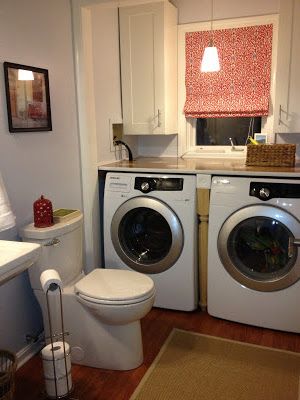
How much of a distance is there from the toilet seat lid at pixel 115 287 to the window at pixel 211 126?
1.57 meters

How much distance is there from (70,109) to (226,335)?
1.72 m

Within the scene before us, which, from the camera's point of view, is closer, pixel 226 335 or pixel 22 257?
pixel 22 257

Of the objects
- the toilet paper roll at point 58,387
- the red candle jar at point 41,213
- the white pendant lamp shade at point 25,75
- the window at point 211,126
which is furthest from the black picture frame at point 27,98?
the window at point 211,126

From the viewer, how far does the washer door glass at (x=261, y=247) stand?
2.21m

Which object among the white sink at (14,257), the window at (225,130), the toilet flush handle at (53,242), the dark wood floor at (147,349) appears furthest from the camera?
the window at (225,130)

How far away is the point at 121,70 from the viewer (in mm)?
2998

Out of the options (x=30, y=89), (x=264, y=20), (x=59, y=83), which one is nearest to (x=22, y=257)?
(x=30, y=89)

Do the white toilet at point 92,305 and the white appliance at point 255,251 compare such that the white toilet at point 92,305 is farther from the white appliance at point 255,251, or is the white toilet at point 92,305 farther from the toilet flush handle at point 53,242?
the white appliance at point 255,251

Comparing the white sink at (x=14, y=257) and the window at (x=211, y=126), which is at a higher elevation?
the window at (x=211, y=126)

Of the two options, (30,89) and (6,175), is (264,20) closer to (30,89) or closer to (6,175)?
(30,89)

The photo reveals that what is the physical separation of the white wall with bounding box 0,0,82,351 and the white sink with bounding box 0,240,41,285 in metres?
0.57

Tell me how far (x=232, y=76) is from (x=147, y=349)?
215 centimetres

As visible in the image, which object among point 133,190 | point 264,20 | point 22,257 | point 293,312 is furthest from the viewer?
point 264,20

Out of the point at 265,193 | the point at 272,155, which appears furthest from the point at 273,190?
the point at 272,155
